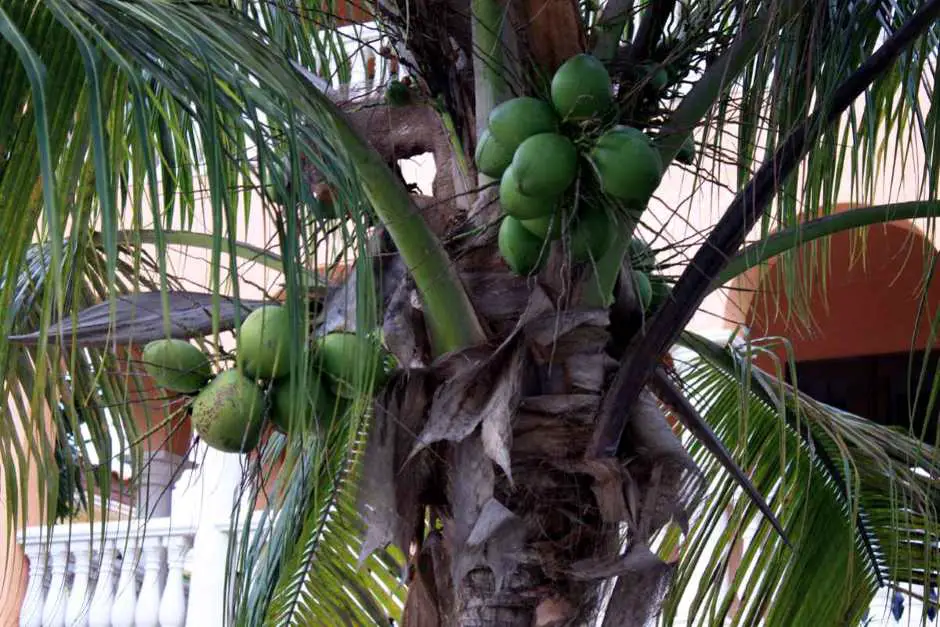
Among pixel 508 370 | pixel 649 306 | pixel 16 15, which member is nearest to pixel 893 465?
pixel 649 306

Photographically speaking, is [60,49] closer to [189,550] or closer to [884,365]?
[189,550]

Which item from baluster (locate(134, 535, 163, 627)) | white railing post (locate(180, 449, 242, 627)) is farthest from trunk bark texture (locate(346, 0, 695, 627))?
baluster (locate(134, 535, 163, 627))

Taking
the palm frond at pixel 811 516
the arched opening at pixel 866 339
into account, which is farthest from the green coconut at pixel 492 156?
the arched opening at pixel 866 339

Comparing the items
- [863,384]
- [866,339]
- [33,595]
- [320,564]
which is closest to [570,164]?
[320,564]

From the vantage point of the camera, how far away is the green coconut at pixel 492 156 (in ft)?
4.83

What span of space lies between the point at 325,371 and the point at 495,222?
1.29 feet

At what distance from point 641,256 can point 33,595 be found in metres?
3.92

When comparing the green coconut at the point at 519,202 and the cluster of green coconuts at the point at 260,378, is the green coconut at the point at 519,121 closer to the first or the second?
the green coconut at the point at 519,202

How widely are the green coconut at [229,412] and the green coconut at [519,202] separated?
35 centimetres

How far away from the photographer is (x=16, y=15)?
4.35ft

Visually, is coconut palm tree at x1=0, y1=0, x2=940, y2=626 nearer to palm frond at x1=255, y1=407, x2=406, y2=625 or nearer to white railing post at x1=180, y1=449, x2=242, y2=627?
palm frond at x1=255, y1=407, x2=406, y2=625

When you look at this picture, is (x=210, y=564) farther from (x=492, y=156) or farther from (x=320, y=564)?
(x=492, y=156)

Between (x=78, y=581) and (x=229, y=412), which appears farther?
(x=78, y=581)

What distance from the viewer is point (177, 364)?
4.78 feet
